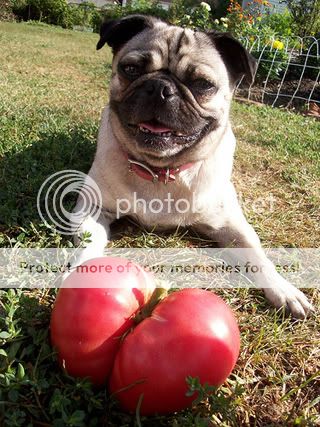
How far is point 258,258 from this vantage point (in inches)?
86.2

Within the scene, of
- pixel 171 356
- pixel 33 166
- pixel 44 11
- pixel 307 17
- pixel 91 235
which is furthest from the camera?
pixel 44 11

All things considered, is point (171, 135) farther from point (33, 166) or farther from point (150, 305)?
point (150, 305)

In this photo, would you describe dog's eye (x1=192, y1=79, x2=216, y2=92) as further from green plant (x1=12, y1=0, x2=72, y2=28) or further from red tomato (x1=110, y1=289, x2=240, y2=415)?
green plant (x1=12, y1=0, x2=72, y2=28)

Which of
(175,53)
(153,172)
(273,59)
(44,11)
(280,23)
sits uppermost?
(175,53)

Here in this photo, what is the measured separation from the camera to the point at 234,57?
8.46ft

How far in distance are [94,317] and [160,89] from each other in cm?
139

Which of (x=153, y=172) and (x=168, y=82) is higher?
(x=168, y=82)

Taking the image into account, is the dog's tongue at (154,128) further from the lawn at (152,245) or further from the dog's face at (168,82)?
the lawn at (152,245)

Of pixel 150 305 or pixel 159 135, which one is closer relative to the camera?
pixel 150 305

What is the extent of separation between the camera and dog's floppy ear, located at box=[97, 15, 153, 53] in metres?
2.52

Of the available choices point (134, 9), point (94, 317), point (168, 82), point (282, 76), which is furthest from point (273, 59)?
point (134, 9)

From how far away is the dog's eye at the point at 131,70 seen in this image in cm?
240

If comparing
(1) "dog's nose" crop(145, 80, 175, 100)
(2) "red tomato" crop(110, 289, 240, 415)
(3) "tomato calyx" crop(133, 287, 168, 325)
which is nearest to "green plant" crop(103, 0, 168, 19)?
(1) "dog's nose" crop(145, 80, 175, 100)

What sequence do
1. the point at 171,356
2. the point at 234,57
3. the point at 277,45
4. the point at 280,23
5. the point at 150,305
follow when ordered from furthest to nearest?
the point at 280,23, the point at 277,45, the point at 234,57, the point at 150,305, the point at 171,356
